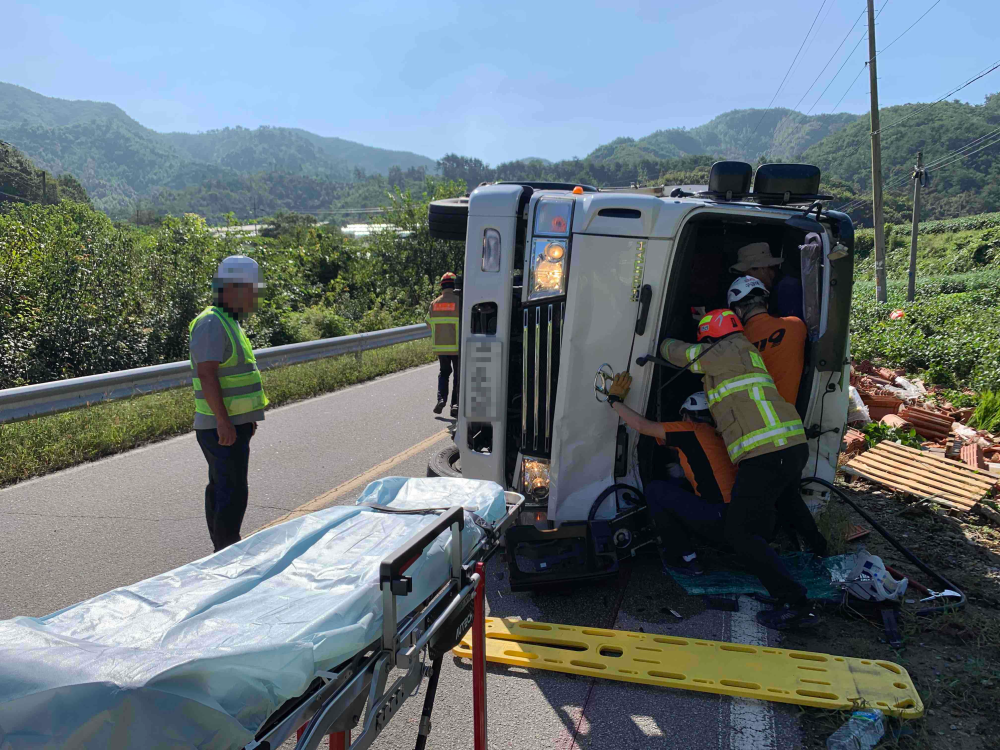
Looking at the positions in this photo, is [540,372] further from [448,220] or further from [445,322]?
[445,322]

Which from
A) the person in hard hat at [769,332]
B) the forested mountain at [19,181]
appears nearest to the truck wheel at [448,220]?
the person in hard hat at [769,332]

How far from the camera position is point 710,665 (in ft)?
10.7

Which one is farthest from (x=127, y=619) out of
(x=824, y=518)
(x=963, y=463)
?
(x=963, y=463)

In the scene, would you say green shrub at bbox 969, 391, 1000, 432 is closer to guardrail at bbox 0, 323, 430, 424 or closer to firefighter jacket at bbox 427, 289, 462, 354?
firefighter jacket at bbox 427, 289, 462, 354

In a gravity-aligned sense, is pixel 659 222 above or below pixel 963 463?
above

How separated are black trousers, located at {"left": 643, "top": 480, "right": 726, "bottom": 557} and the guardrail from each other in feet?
19.9

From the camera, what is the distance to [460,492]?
2871 millimetres

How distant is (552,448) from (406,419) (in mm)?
4537

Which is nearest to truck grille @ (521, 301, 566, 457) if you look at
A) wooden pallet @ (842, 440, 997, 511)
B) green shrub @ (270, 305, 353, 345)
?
wooden pallet @ (842, 440, 997, 511)

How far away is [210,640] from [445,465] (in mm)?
3591

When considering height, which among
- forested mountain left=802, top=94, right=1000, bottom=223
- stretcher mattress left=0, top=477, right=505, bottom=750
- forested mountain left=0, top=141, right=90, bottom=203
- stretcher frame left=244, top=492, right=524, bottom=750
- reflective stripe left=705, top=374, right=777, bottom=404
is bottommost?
stretcher frame left=244, top=492, right=524, bottom=750

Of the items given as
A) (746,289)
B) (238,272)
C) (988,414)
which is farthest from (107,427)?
(988,414)

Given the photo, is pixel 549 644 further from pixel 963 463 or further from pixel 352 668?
pixel 963 463

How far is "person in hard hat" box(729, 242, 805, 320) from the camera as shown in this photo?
4465 mm
